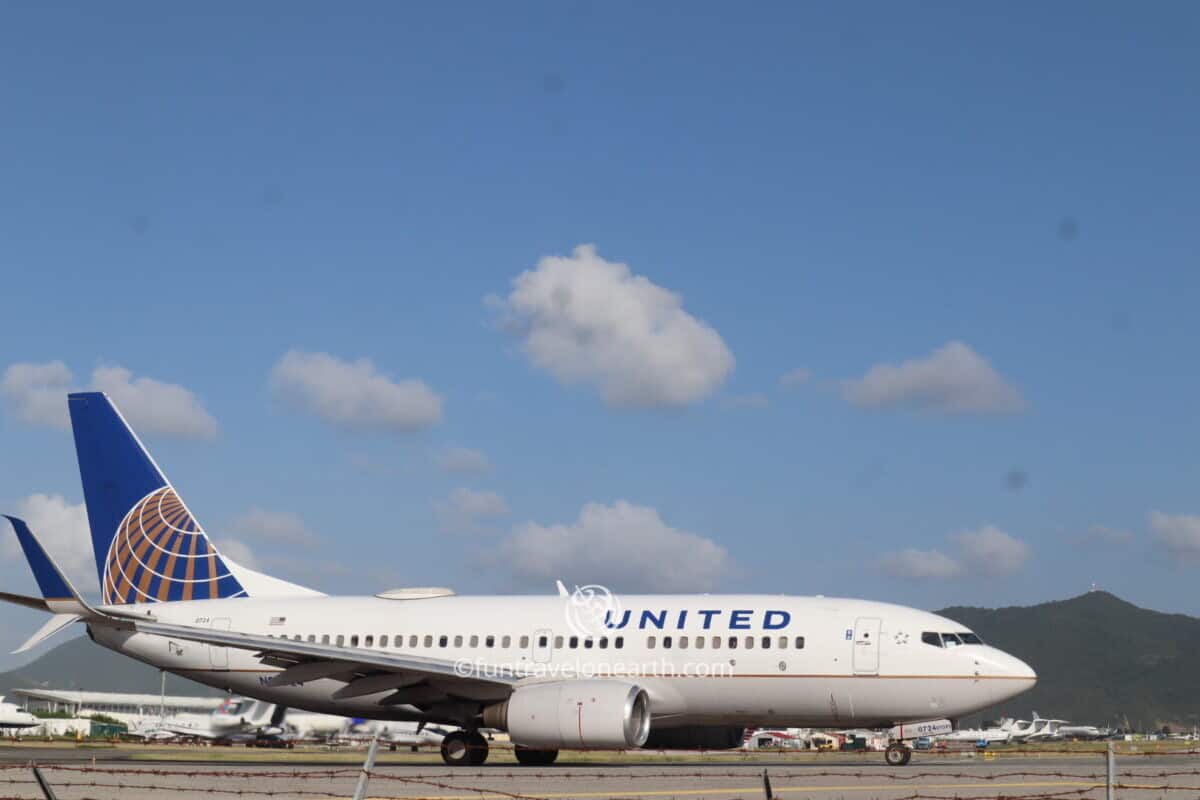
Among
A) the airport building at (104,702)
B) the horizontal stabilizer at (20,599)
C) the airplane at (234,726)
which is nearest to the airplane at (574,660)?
the horizontal stabilizer at (20,599)

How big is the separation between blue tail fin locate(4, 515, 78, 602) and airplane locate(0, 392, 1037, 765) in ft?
0.15

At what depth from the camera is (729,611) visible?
31.6 m

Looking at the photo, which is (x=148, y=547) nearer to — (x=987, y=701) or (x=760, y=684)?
(x=760, y=684)

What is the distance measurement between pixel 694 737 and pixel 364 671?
781 centimetres

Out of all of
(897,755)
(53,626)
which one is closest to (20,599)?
(53,626)

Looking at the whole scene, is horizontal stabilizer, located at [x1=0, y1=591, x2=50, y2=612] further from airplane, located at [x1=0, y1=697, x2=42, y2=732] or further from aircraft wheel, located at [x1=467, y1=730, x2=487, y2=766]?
airplane, located at [x1=0, y1=697, x2=42, y2=732]

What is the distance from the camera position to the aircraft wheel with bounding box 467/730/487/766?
3147cm

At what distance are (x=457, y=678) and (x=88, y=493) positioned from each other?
14.0 meters

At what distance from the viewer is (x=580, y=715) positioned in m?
28.5

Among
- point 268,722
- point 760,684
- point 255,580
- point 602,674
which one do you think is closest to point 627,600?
point 602,674

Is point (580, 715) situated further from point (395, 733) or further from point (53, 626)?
point (395, 733)

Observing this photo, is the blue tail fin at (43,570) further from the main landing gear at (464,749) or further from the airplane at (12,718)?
the airplane at (12,718)

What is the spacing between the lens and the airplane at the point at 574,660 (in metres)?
29.6

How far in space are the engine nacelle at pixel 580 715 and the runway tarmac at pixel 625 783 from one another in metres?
0.66
